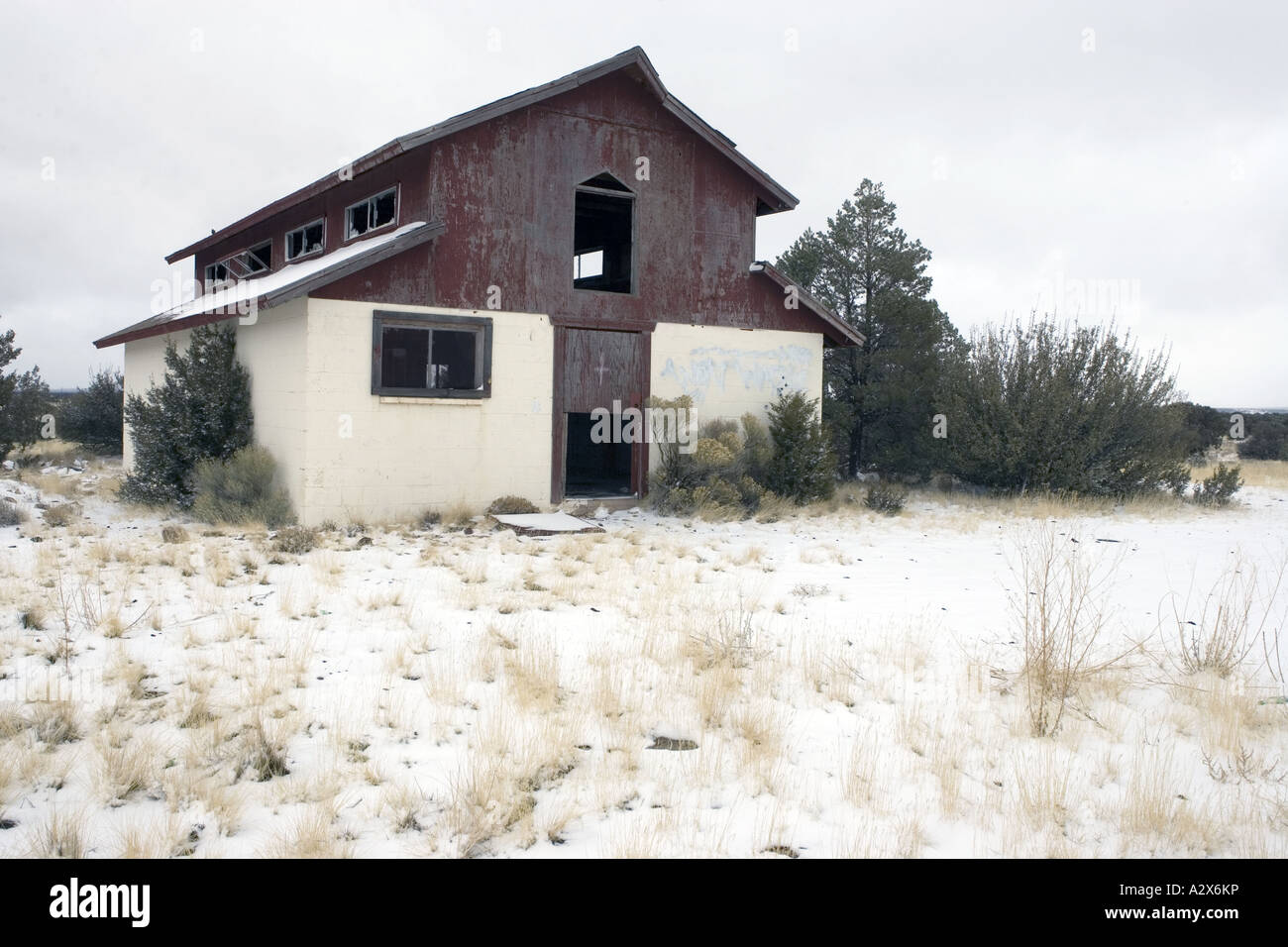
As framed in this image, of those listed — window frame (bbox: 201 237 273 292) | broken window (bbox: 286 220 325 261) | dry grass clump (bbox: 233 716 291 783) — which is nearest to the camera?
dry grass clump (bbox: 233 716 291 783)

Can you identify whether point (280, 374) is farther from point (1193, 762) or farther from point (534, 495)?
point (1193, 762)

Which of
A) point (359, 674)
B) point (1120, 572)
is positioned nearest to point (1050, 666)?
point (359, 674)

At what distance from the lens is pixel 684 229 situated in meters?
17.6

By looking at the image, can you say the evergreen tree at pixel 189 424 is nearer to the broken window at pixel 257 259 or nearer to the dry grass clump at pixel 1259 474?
the broken window at pixel 257 259

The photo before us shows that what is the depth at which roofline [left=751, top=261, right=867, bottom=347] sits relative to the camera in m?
18.2

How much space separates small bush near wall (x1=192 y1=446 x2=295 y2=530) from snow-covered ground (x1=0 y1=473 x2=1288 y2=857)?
340 centimetres

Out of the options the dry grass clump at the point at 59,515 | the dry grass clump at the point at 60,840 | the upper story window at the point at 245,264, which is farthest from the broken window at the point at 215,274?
the dry grass clump at the point at 60,840

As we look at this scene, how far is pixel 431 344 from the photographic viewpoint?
15.4 meters

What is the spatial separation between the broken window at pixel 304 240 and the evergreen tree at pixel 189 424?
3.44 metres

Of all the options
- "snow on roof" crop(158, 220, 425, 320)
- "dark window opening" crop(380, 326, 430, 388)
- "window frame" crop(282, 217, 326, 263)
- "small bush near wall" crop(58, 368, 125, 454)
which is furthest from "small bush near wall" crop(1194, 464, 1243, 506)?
"small bush near wall" crop(58, 368, 125, 454)

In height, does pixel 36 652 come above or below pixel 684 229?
below

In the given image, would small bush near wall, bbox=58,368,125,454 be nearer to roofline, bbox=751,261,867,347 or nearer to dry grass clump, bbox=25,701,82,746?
roofline, bbox=751,261,867,347

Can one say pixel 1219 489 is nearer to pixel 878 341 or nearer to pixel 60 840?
pixel 878 341

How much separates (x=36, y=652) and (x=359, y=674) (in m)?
2.36
